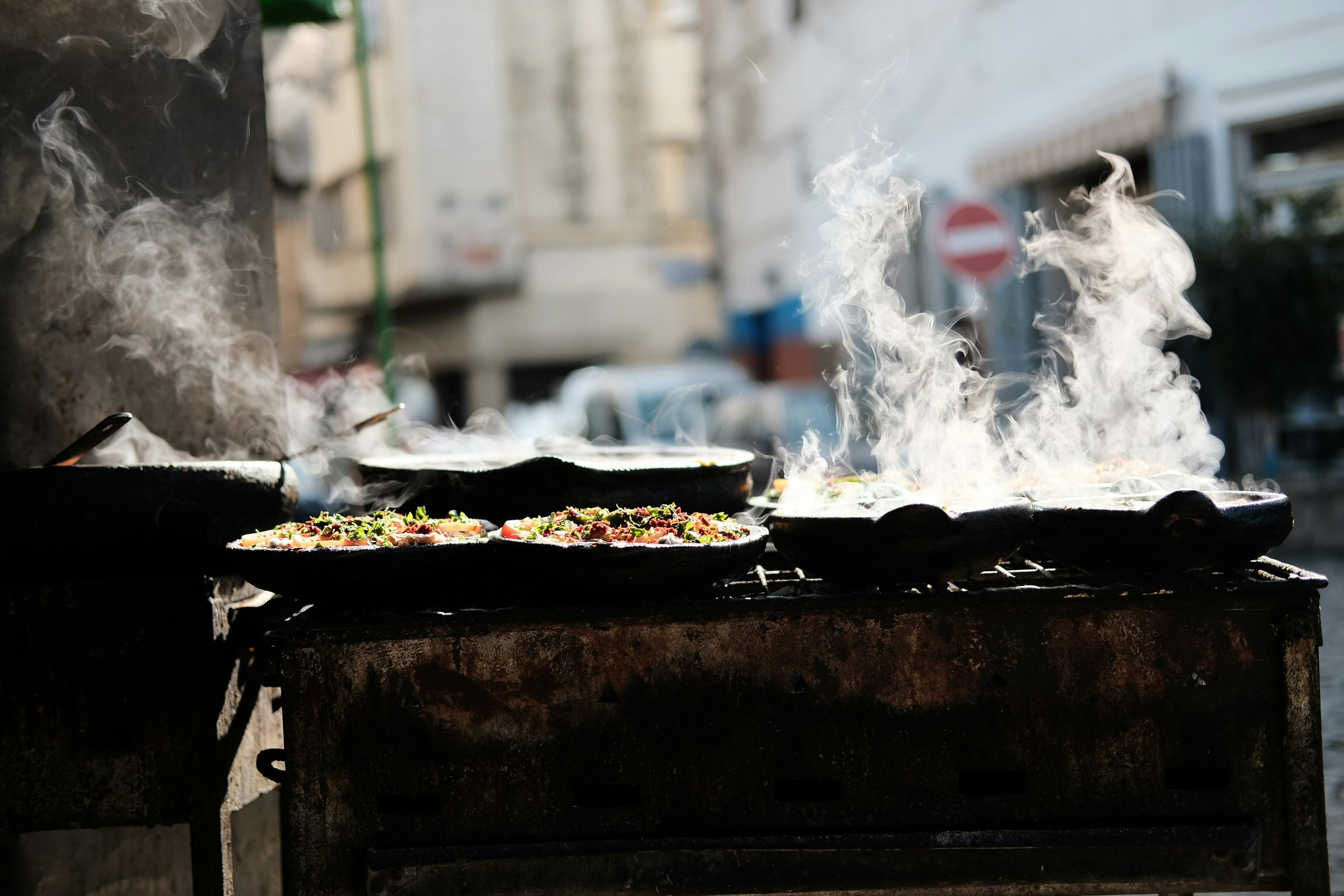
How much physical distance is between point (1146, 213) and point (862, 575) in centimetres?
262

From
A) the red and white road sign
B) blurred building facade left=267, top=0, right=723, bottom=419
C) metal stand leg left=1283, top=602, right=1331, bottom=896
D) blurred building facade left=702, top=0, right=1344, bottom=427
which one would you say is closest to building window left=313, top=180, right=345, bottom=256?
blurred building facade left=267, top=0, right=723, bottom=419

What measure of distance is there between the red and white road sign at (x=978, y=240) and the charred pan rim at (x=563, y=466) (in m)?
5.73

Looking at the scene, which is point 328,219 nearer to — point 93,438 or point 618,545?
point 93,438

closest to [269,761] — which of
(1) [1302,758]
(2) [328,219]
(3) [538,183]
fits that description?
(1) [1302,758]

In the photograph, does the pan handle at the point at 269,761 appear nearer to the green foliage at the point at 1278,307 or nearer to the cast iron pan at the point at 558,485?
the cast iron pan at the point at 558,485

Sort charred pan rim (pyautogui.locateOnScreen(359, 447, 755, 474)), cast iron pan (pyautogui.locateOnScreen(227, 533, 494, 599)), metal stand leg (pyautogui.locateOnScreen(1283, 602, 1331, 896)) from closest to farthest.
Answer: metal stand leg (pyautogui.locateOnScreen(1283, 602, 1331, 896)) → cast iron pan (pyautogui.locateOnScreen(227, 533, 494, 599)) → charred pan rim (pyautogui.locateOnScreen(359, 447, 755, 474))

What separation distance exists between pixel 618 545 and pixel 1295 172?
9933mm

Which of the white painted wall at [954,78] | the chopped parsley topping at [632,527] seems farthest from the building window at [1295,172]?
the chopped parsley topping at [632,527]

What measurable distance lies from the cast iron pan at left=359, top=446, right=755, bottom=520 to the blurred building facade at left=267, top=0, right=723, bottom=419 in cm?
2437

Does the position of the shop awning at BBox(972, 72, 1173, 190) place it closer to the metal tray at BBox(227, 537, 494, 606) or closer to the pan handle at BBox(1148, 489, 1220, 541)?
the pan handle at BBox(1148, 489, 1220, 541)

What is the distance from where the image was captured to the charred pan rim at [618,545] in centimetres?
272

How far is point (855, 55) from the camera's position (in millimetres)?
18203

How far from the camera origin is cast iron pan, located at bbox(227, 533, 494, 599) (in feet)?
9.25

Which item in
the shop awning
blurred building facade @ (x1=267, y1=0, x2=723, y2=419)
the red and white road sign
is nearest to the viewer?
the red and white road sign
